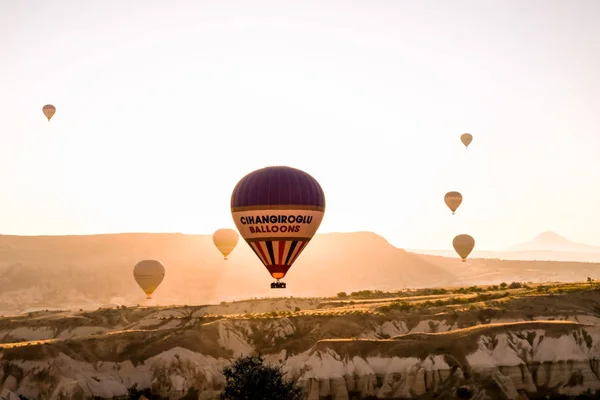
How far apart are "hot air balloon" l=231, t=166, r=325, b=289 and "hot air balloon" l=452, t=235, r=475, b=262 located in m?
83.9

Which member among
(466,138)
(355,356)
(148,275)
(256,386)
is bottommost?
(256,386)

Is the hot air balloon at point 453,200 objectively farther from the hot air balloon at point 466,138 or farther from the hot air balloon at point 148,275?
the hot air balloon at point 148,275

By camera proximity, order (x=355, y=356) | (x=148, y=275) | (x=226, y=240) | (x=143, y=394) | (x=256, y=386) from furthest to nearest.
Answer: (x=226, y=240) → (x=148, y=275) → (x=143, y=394) → (x=355, y=356) → (x=256, y=386)

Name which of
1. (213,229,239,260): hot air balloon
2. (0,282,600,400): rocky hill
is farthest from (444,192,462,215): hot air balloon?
(0,282,600,400): rocky hill

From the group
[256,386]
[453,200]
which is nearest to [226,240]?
[453,200]

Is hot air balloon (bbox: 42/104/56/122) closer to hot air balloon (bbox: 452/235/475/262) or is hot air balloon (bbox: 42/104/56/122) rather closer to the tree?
the tree

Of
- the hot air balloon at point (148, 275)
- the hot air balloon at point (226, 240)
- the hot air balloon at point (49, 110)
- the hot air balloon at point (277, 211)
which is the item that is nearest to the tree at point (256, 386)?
the hot air balloon at point (277, 211)

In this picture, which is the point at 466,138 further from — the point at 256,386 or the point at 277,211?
the point at 256,386

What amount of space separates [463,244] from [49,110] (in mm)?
80100

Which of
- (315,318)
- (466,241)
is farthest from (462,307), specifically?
(466,241)

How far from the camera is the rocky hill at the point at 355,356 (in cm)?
7662

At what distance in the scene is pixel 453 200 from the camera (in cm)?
14350

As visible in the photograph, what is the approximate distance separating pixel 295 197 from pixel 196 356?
2148 cm

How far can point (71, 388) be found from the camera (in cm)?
7750
